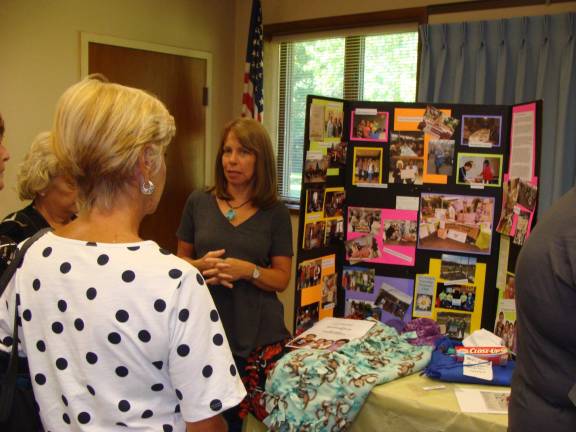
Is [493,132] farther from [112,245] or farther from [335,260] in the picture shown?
[112,245]

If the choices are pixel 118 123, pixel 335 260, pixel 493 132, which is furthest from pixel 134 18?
pixel 118 123

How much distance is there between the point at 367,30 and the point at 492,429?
2717 mm

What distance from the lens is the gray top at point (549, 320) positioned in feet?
3.74

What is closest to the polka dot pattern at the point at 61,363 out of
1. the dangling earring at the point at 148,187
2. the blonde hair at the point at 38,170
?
the dangling earring at the point at 148,187

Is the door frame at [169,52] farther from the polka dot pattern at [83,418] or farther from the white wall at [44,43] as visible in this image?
the polka dot pattern at [83,418]

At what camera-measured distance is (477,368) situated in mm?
1930

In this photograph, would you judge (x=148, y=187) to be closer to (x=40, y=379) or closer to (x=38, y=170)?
(x=40, y=379)

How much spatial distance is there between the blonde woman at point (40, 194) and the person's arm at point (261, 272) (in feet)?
1.70

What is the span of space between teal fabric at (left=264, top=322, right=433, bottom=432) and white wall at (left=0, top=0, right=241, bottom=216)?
6.26 feet

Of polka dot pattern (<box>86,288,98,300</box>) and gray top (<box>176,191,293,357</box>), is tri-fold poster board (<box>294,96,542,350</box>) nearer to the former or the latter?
gray top (<box>176,191,293,357</box>)

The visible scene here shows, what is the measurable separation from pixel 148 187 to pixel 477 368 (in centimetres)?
143

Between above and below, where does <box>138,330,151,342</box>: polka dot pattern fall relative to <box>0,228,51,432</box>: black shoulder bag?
above

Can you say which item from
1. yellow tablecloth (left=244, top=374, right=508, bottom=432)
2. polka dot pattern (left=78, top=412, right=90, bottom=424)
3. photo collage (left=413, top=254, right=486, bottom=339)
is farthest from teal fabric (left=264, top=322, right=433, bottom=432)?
polka dot pattern (left=78, top=412, right=90, bottom=424)

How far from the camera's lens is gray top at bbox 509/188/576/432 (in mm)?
1141
